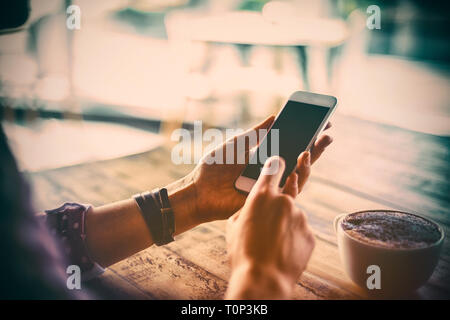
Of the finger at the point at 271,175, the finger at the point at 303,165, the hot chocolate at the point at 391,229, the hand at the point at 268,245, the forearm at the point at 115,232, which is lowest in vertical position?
the forearm at the point at 115,232

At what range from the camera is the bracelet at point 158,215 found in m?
0.81

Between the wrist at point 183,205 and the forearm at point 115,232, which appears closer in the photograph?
the forearm at point 115,232

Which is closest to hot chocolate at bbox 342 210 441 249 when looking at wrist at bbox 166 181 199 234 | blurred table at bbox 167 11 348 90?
wrist at bbox 166 181 199 234

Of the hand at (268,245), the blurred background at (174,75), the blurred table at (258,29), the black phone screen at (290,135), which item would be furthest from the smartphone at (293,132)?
the blurred table at (258,29)

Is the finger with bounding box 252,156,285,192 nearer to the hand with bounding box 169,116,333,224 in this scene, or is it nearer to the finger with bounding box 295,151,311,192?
the finger with bounding box 295,151,311,192

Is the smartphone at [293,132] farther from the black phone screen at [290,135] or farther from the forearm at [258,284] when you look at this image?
the forearm at [258,284]

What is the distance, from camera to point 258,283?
1.64ft

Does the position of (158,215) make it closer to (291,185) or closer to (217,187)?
(217,187)

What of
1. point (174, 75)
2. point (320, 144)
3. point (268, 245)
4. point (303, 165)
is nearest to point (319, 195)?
point (320, 144)

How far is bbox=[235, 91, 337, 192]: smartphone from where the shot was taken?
845 mm

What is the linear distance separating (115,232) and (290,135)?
1.46 feet

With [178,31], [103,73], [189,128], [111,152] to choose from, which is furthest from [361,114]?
[103,73]

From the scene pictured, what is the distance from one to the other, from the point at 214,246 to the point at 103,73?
8.18ft

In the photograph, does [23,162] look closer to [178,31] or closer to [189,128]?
[189,128]
